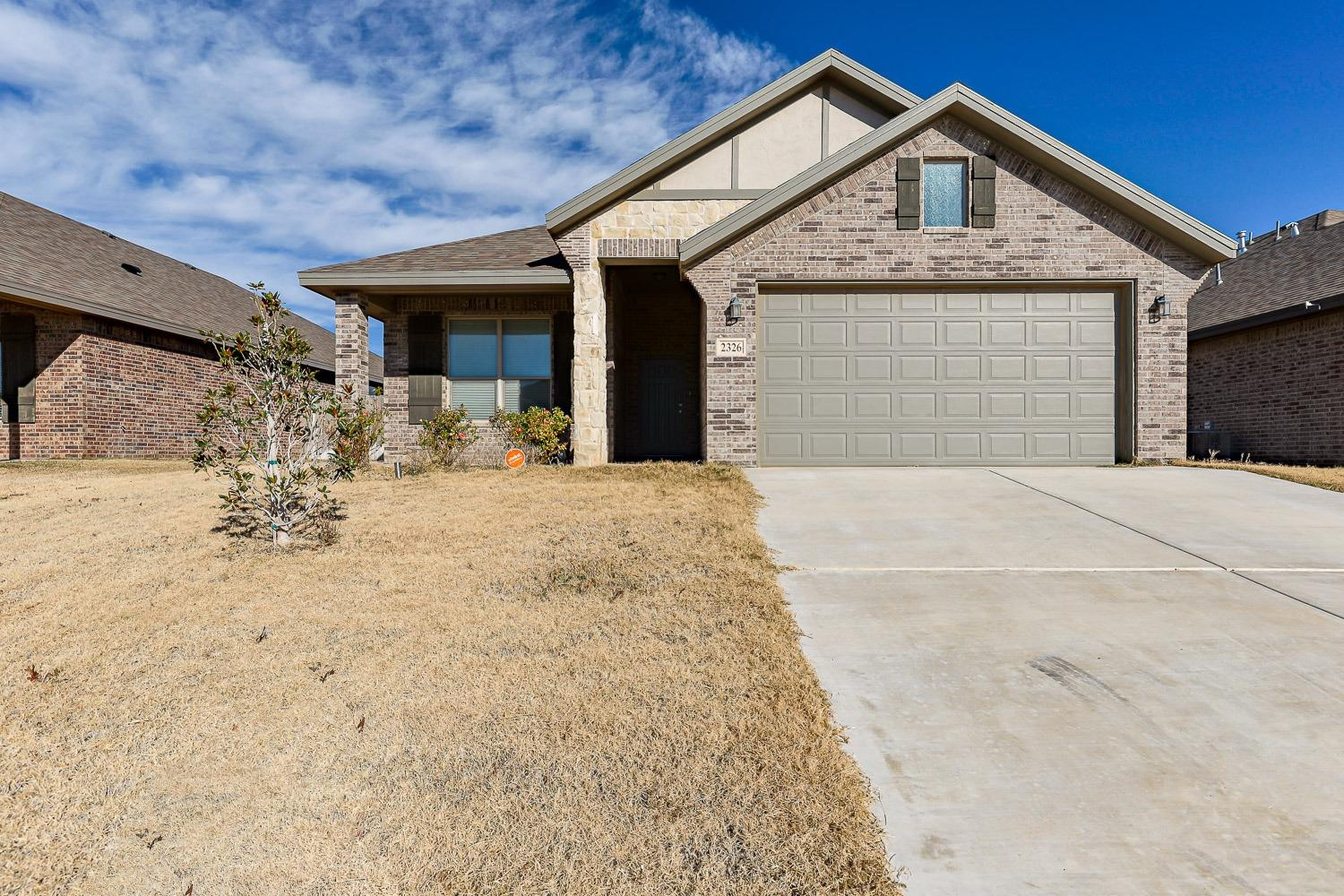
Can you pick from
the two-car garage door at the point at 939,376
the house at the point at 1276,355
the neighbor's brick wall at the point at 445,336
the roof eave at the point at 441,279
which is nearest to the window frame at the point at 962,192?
the two-car garage door at the point at 939,376

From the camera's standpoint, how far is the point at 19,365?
42.3 feet

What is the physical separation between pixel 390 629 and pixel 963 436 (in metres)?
8.78

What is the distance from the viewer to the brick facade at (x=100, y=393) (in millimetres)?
12859

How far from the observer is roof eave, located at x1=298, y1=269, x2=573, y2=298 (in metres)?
11.8

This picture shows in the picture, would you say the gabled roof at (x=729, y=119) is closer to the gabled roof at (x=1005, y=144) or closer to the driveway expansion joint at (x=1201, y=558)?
the gabled roof at (x=1005, y=144)

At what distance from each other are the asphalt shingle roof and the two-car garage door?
460 centimetres

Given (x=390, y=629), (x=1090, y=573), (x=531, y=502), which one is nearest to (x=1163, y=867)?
(x=1090, y=573)

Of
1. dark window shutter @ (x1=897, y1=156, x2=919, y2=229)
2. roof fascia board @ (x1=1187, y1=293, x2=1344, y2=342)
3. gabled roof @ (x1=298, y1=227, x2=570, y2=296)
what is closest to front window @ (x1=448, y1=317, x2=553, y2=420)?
gabled roof @ (x1=298, y1=227, x2=570, y2=296)

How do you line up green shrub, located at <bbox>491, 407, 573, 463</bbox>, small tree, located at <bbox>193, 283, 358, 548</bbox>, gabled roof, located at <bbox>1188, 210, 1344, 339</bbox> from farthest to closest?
gabled roof, located at <bbox>1188, 210, 1344, 339</bbox> < green shrub, located at <bbox>491, 407, 573, 463</bbox> < small tree, located at <bbox>193, 283, 358, 548</bbox>

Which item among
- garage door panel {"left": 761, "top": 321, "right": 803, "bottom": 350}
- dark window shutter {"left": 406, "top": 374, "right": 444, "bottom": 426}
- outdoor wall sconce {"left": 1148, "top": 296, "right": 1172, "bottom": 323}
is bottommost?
dark window shutter {"left": 406, "top": 374, "right": 444, "bottom": 426}

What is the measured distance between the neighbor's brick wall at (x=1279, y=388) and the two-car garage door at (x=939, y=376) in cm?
563

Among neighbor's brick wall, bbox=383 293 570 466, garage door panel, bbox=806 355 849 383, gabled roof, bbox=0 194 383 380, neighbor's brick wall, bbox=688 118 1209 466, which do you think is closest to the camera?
neighbor's brick wall, bbox=688 118 1209 466

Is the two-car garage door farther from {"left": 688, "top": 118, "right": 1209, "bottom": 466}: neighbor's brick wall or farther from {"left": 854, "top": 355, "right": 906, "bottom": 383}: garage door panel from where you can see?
{"left": 688, "top": 118, "right": 1209, "bottom": 466}: neighbor's brick wall

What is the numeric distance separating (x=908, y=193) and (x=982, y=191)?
3.64 ft
